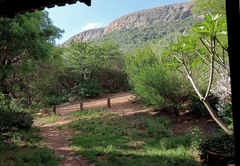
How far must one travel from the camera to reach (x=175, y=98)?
8.35m

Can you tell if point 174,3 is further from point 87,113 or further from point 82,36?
point 87,113

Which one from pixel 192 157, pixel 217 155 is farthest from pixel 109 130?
pixel 217 155

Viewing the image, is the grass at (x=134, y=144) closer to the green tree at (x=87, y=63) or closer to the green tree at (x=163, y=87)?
the green tree at (x=163, y=87)

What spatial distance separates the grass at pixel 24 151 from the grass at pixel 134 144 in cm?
71

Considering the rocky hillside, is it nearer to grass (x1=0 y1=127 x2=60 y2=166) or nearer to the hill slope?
the hill slope

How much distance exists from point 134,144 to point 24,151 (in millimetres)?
2533

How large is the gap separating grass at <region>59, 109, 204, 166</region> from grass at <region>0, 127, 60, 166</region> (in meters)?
0.71

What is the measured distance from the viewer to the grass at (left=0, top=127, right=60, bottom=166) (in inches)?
170

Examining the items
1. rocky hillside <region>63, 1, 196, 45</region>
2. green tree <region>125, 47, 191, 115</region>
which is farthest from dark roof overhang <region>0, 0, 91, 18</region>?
rocky hillside <region>63, 1, 196, 45</region>

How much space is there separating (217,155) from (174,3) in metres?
43.7

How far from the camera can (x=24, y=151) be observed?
5023 millimetres

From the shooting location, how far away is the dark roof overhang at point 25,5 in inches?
80.3

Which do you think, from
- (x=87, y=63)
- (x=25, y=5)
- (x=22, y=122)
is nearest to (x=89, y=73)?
(x=87, y=63)

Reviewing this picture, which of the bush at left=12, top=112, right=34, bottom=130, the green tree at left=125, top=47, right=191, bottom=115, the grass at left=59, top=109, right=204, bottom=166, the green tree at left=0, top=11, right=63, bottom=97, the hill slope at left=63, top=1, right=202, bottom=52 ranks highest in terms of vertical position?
the hill slope at left=63, top=1, right=202, bottom=52
